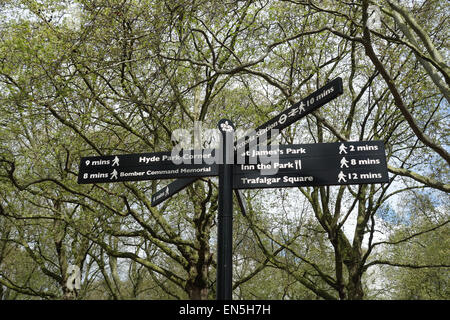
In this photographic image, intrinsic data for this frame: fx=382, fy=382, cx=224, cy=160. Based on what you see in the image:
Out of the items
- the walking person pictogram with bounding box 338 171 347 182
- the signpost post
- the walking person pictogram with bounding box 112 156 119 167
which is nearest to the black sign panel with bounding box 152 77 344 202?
the signpost post

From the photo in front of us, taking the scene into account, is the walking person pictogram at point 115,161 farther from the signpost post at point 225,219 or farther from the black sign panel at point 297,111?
the black sign panel at point 297,111

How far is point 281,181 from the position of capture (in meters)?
3.48

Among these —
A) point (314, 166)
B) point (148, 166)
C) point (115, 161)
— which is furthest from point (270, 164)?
point (115, 161)

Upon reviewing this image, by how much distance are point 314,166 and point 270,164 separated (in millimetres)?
401

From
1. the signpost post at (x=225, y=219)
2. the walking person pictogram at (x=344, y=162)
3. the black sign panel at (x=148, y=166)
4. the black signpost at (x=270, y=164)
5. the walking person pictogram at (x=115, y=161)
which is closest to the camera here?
the signpost post at (x=225, y=219)

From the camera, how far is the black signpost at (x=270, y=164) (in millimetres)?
3318

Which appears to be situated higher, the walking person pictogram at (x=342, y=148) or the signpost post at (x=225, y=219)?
the walking person pictogram at (x=342, y=148)

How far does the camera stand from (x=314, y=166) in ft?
11.4

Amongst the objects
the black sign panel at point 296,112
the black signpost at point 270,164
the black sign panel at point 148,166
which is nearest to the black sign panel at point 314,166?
the black signpost at point 270,164

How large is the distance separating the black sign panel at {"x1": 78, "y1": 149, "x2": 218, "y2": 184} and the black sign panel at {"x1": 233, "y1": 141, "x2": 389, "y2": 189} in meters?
0.35

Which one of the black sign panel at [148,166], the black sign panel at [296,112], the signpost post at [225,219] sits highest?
the black sign panel at [296,112]

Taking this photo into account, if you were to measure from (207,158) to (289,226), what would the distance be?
849 centimetres

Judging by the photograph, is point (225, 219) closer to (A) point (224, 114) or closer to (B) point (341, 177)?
(B) point (341, 177)

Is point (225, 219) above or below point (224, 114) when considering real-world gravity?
below
